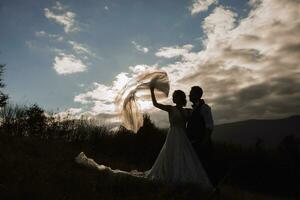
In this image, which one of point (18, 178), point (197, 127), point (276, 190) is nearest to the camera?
point (18, 178)

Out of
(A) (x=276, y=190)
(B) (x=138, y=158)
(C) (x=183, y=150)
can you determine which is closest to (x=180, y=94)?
(C) (x=183, y=150)

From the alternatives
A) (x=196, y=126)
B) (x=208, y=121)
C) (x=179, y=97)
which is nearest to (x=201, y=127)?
(x=196, y=126)

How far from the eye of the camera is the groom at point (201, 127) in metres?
9.93

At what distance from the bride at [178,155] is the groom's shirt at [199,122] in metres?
0.32

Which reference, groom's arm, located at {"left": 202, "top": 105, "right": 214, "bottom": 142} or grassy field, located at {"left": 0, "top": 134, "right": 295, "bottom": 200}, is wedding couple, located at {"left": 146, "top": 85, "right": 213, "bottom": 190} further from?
grassy field, located at {"left": 0, "top": 134, "right": 295, "bottom": 200}

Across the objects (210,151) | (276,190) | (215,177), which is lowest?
(276,190)

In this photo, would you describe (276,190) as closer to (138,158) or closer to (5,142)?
(138,158)

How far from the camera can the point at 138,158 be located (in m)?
26.2

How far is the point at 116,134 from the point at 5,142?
12.9 metres

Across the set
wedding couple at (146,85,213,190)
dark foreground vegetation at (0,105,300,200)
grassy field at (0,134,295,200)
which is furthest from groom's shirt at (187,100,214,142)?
dark foreground vegetation at (0,105,300,200)

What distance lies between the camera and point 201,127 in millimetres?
10453

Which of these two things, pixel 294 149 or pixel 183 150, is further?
pixel 183 150

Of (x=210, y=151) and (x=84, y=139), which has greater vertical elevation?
(x=84, y=139)

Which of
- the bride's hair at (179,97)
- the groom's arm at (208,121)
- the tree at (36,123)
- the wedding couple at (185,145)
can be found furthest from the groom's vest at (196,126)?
the tree at (36,123)
